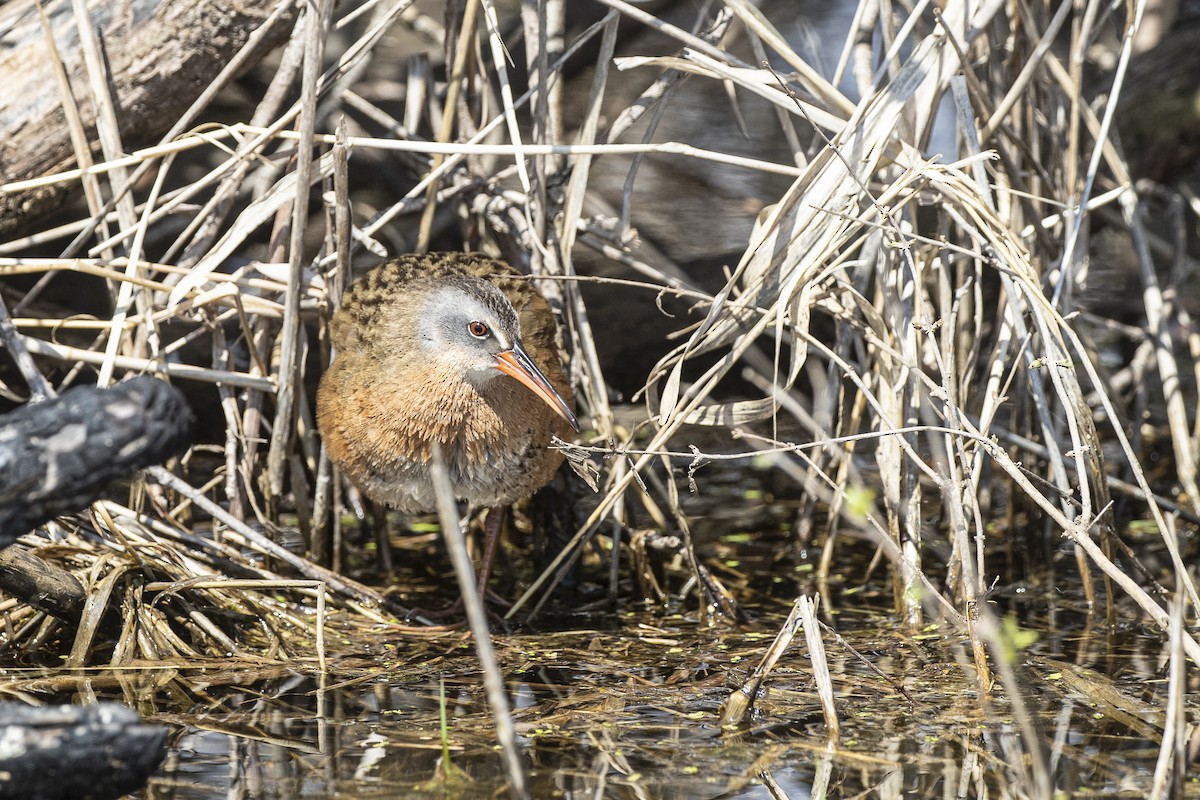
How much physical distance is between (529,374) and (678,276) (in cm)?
136

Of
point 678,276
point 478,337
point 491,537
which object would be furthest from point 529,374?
point 678,276

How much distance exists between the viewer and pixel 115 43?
4.14 meters

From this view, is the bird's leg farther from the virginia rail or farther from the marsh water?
the virginia rail

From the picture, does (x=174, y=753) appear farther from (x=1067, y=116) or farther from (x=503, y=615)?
(x=1067, y=116)

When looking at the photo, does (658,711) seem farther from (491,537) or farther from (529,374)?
(491,537)

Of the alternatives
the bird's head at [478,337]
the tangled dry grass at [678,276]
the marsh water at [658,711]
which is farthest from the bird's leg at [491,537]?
the bird's head at [478,337]

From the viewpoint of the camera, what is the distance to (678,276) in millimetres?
4855

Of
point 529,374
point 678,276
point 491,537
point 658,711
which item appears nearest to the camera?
point 658,711

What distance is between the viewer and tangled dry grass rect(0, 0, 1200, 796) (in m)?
3.55

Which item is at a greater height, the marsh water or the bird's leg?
the bird's leg

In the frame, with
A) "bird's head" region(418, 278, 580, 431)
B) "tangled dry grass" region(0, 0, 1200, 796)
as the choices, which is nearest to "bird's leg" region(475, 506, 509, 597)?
"tangled dry grass" region(0, 0, 1200, 796)

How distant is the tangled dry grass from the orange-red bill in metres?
0.14

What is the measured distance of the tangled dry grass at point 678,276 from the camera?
11.6 feet

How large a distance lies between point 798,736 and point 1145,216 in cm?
338
